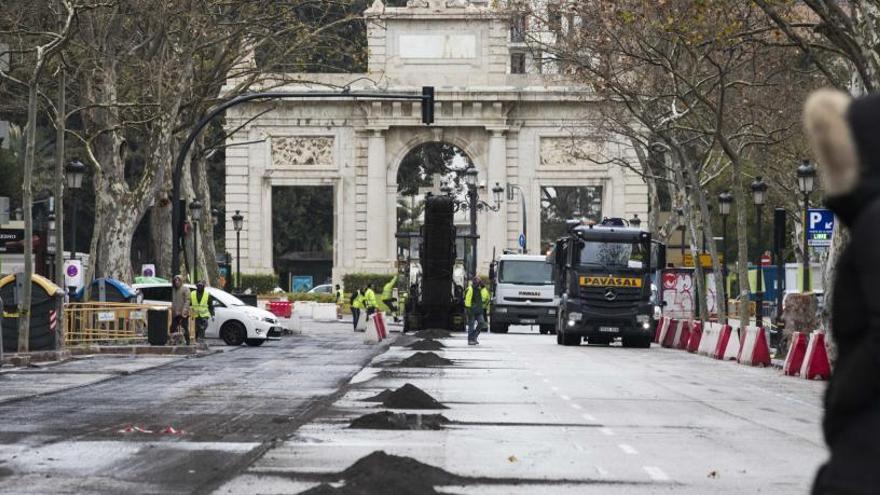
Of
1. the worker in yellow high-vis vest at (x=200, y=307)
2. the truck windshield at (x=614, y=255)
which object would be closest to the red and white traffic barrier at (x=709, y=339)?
the truck windshield at (x=614, y=255)

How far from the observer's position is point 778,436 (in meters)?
17.2

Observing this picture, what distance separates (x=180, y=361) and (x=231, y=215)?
4464 cm

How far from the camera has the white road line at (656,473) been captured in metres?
12.8

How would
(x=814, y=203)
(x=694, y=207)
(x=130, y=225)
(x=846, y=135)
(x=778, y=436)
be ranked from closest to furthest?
(x=846, y=135) < (x=778, y=436) < (x=130, y=225) < (x=694, y=207) < (x=814, y=203)

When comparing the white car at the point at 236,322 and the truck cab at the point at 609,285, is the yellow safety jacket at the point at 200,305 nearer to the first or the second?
the white car at the point at 236,322

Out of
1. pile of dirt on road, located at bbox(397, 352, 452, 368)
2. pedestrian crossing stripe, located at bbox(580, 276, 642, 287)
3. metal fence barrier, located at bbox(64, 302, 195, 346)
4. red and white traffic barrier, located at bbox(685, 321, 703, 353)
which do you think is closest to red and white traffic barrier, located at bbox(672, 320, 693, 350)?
red and white traffic barrier, located at bbox(685, 321, 703, 353)

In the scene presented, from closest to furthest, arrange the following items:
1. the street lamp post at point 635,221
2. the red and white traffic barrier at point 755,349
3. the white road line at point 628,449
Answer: the white road line at point 628,449 < the red and white traffic barrier at point 755,349 < the street lamp post at point 635,221

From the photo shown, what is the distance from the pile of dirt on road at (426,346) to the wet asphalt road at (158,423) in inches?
284

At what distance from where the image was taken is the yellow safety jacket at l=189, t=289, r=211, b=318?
139ft

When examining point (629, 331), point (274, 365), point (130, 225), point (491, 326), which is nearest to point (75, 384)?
point (274, 365)

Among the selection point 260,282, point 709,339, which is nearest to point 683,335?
point 709,339

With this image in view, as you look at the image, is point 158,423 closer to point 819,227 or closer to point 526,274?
point 819,227

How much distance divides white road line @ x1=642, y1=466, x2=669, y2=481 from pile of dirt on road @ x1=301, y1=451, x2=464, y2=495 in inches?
59.2

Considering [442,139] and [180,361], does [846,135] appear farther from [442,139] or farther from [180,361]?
[442,139]
